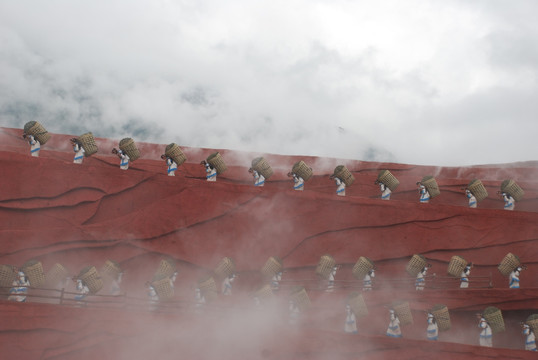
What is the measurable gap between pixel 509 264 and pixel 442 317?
2.78 m

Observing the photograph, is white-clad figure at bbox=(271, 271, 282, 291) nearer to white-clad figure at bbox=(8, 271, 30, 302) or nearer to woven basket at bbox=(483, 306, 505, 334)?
woven basket at bbox=(483, 306, 505, 334)

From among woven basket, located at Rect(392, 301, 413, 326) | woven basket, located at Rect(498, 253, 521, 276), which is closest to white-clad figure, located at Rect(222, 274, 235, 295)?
woven basket, located at Rect(392, 301, 413, 326)

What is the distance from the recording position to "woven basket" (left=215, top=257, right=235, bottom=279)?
46.9ft

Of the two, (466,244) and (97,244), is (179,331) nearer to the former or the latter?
(97,244)

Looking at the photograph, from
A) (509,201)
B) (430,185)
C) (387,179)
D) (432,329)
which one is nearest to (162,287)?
(432,329)

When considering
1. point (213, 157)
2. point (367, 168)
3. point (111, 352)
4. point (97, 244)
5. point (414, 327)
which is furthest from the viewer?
point (367, 168)

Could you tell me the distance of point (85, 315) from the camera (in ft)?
39.1

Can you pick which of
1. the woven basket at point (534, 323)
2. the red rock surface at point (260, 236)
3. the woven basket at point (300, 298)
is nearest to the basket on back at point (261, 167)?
the red rock surface at point (260, 236)

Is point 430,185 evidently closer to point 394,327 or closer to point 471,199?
point 471,199

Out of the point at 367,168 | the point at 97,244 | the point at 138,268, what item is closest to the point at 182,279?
the point at 138,268

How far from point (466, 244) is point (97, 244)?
1052 centimetres

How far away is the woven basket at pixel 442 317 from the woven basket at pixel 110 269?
25.8 feet

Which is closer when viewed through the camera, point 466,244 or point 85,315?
point 85,315

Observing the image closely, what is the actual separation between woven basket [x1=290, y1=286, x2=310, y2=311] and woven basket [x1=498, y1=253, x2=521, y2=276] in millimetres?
5488
